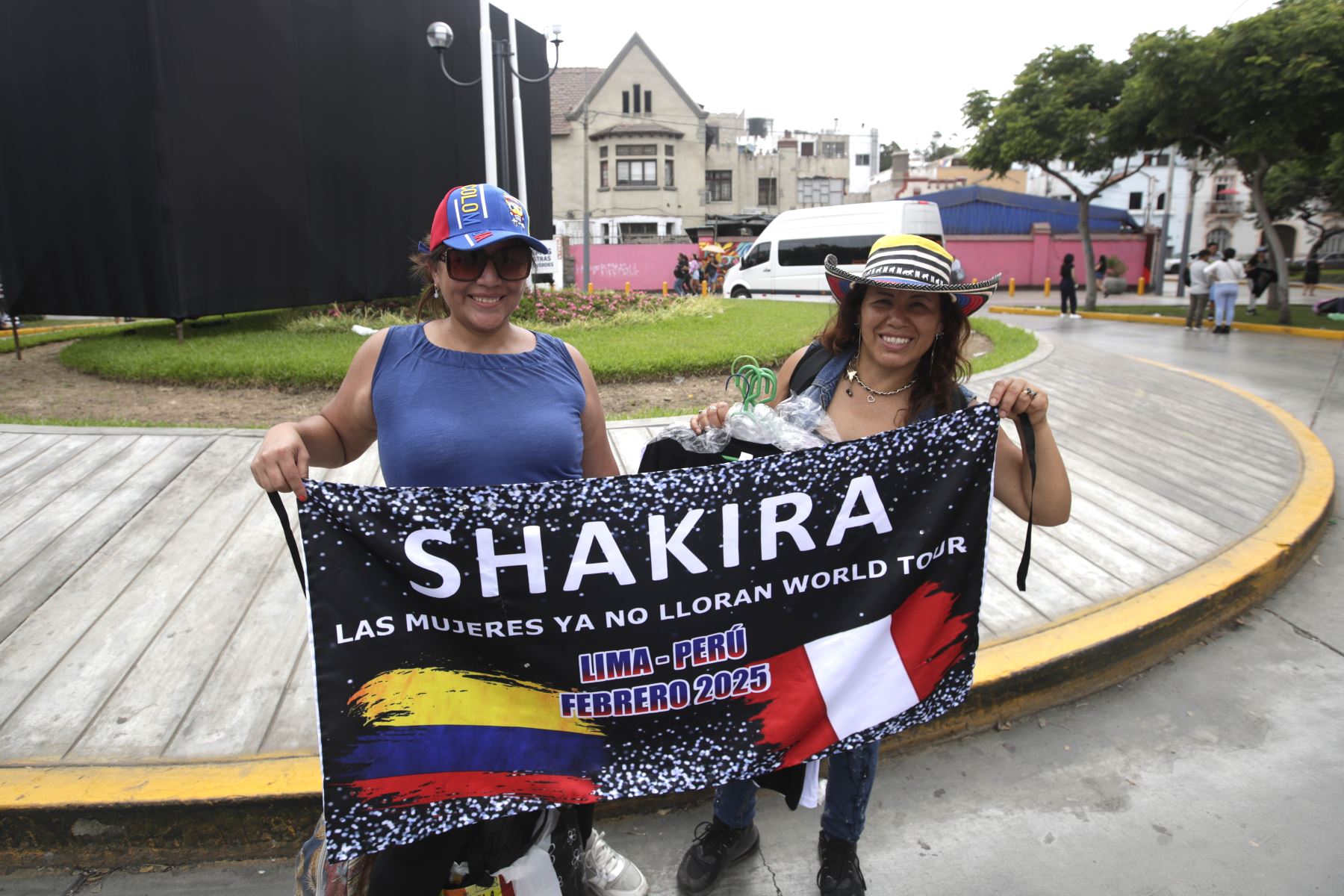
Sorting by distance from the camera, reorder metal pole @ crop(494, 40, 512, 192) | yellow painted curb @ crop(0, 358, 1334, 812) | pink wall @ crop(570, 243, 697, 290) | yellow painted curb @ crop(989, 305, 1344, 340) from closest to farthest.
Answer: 1. yellow painted curb @ crop(0, 358, 1334, 812)
2. metal pole @ crop(494, 40, 512, 192)
3. yellow painted curb @ crop(989, 305, 1344, 340)
4. pink wall @ crop(570, 243, 697, 290)

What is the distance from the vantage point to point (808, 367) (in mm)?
2633

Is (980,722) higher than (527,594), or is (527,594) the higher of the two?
(527,594)

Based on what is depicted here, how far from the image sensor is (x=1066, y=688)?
3.57 metres

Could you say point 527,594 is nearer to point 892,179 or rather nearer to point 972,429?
point 972,429

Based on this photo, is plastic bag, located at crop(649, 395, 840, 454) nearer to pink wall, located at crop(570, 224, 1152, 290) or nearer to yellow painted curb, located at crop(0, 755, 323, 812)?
yellow painted curb, located at crop(0, 755, 323, 812)

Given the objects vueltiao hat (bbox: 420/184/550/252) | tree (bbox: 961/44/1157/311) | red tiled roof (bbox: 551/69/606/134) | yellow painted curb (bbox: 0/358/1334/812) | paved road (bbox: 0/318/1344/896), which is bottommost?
paved road (bbox: 0/318/1344/896)

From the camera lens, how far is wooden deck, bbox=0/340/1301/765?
115 inches

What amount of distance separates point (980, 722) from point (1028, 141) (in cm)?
2649

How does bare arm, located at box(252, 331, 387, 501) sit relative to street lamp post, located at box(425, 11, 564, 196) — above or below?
below

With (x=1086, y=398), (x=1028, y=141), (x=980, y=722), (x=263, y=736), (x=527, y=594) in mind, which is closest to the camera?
(x=527, y=594)

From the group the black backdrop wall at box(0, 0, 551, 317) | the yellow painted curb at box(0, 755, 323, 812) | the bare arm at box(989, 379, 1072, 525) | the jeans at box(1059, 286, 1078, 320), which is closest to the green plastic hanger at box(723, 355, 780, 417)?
the bare arm at box(989, 379, 1072, 525)

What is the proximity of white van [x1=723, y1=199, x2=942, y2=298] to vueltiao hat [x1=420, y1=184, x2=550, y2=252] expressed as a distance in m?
19.7

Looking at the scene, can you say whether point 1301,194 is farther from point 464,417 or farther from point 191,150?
point 464,417

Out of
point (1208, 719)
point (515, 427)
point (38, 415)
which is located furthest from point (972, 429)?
point (38, 415)
